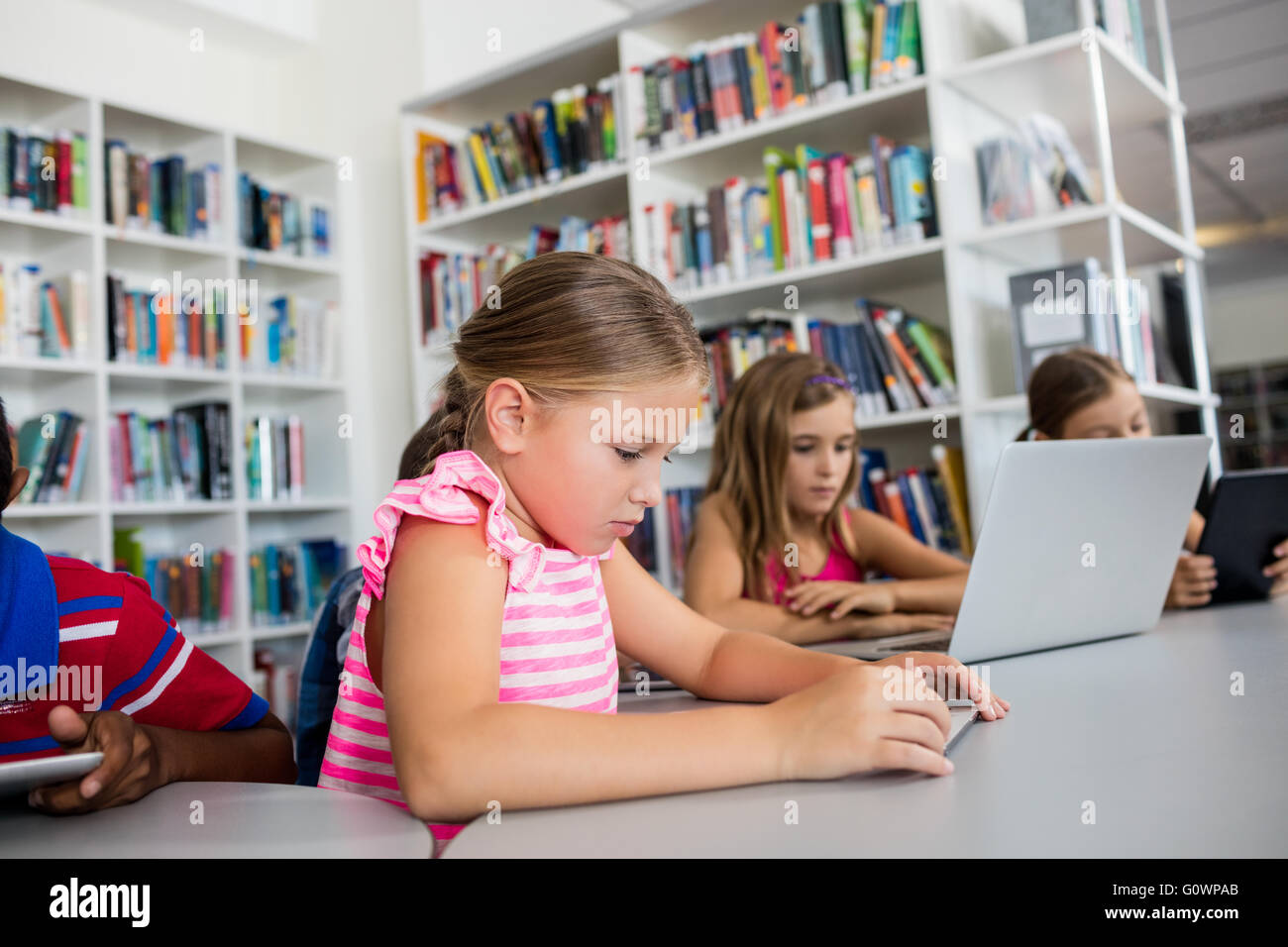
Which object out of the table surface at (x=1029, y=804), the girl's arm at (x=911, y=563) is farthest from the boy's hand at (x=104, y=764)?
the girl's arm at (x=911, y=563)

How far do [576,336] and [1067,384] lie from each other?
153 cm

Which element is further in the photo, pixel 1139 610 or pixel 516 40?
pixel 516 40

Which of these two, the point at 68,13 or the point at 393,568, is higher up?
the point at 68,13

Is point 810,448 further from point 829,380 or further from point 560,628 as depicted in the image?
point 560,628

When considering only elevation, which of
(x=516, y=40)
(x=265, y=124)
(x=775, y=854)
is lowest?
(x=775, y=854)

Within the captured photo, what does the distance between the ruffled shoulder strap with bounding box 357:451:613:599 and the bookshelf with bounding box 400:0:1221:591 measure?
4.44 feet

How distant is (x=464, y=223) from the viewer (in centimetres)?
349

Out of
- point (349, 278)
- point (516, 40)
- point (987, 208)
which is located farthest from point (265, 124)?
point (987, 208)

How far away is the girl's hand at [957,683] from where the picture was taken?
0.82 meters

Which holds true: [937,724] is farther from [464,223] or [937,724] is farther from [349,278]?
[349,278]

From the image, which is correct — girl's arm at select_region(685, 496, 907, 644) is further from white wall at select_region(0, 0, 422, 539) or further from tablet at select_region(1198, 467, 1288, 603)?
white wall at select_region(0, 0, 422, 539)

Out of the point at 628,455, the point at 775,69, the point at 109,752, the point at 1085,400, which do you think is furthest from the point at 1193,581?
the point at 775,69

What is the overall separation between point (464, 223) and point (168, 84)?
3.65 ft

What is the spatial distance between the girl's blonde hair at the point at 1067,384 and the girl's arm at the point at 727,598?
674 millimetres
